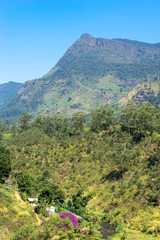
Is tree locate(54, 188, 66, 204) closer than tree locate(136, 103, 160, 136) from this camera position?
Yes

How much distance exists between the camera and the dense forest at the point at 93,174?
133 ft

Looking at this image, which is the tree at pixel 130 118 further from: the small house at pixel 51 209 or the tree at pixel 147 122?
the small house at pixel 51 209

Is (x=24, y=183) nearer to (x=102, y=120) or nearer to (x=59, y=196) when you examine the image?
(x=59, y=196)

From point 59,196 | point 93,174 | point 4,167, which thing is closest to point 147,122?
point 93,174

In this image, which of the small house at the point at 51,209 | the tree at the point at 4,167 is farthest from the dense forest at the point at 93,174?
the small house at the point at 51,209

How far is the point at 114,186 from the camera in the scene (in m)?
57.5

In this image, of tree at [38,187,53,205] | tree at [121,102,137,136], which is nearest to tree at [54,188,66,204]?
tree at [38,187,53,205]

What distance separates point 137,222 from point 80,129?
5844cm

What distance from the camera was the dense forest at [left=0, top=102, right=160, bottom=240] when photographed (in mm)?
40438

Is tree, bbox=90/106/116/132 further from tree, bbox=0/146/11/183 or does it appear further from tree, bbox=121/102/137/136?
tree, bbox=0/146/11/183

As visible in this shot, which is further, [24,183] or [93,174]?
[93,174]

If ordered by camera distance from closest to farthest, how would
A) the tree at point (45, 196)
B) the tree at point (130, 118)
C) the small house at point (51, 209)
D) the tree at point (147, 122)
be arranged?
the small house at point (51, 209) < the tree at point (45, 196) < the tree at point (147, 122) < the tree at point (130, 118)

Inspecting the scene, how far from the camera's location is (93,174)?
68500mm

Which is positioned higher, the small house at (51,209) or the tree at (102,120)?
the tree at (102,120)
